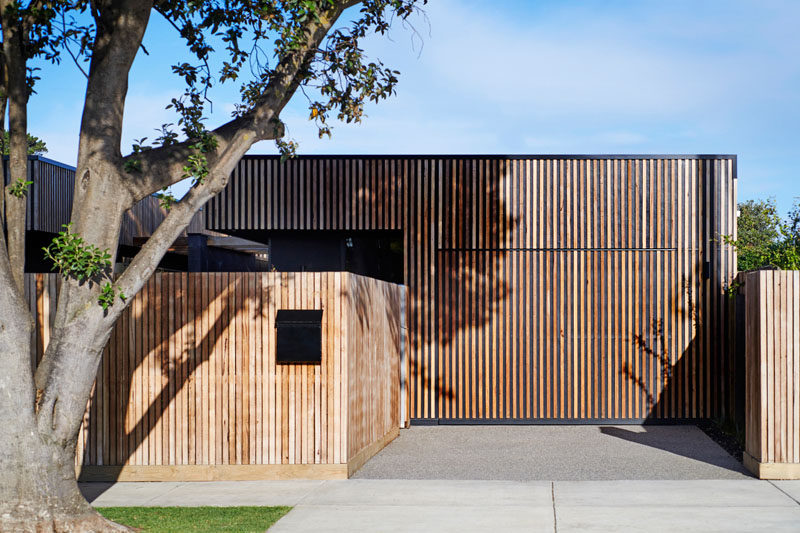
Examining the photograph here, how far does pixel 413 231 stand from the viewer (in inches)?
650

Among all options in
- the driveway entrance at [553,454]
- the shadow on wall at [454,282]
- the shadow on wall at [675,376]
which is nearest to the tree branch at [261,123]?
the driveway entrance at [553,454]

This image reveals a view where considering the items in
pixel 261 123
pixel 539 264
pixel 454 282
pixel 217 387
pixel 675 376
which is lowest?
pixel 675 376

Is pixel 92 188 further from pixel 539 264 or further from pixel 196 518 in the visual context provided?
pixel 539 264

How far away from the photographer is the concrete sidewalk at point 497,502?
27.1 feet

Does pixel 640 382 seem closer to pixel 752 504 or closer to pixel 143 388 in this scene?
pixel 752 504

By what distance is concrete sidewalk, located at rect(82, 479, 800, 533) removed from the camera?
8250mm

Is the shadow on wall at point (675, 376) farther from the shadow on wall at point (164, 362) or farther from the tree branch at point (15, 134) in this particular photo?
the tree branch at point (15, 134)

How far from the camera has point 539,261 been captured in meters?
16.4

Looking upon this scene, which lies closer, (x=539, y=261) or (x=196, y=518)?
(x=196, y=518)

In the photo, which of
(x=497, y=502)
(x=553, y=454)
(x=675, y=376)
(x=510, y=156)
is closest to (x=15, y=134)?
(x=497, y=502)

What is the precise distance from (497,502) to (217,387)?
149 inches

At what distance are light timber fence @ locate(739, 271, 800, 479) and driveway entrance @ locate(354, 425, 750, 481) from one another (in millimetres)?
575

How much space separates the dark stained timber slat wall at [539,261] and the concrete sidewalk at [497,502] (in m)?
5.80

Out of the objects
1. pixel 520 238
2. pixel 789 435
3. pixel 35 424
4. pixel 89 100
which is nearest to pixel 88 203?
pixel 89 100
